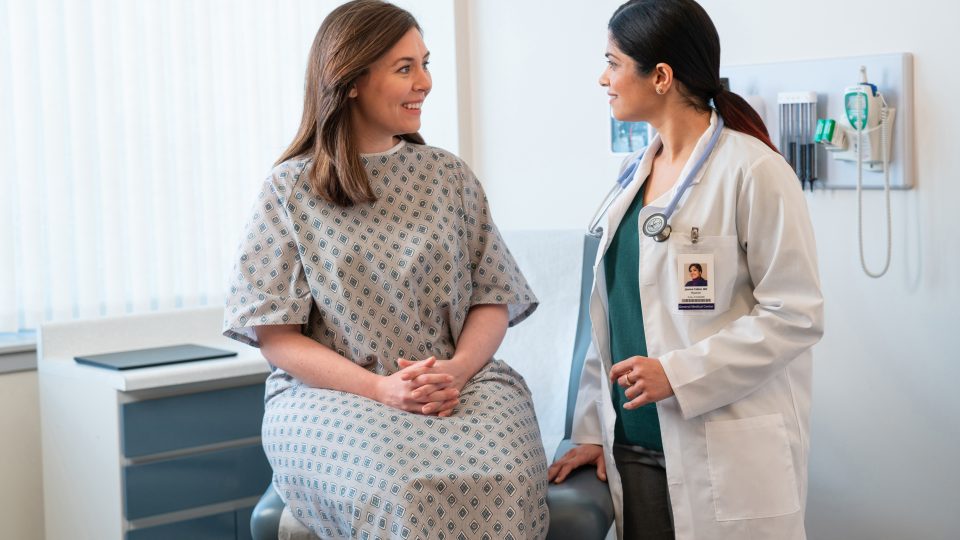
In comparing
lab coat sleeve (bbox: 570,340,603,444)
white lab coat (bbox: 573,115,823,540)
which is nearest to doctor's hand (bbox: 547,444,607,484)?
lab coat sleeve (bbox: 570,340,603,444)

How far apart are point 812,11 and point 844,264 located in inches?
20.9

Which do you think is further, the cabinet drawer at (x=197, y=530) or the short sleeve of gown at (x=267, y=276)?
the cabinet drawer at (x=197, y=530)

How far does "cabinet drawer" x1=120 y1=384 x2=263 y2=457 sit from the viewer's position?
2.22m

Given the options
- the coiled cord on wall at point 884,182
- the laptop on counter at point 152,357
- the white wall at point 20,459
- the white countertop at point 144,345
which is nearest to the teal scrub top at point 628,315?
the coiled cord on wall at point 884,182

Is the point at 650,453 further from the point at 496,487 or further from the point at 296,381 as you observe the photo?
the point at 296,381

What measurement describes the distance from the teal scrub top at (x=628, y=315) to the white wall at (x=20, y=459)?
5.02 feet

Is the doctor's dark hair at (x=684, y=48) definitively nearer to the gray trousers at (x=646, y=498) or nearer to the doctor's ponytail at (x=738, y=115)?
the doctor's ponytail at (x=738, y=115)

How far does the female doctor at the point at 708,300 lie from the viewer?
154cm

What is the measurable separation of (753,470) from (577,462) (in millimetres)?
331

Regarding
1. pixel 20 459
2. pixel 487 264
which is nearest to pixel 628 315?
pixel 487 264

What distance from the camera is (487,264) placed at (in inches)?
73.8

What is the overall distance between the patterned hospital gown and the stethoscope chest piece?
344 millimetres

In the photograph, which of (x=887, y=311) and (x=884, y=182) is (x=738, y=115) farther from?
(x=887, y=311)

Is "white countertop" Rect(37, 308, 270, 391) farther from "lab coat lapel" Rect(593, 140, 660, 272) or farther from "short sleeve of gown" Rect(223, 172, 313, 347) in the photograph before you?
"lab coat lapel" Rect(593, 140, 660, 272)
